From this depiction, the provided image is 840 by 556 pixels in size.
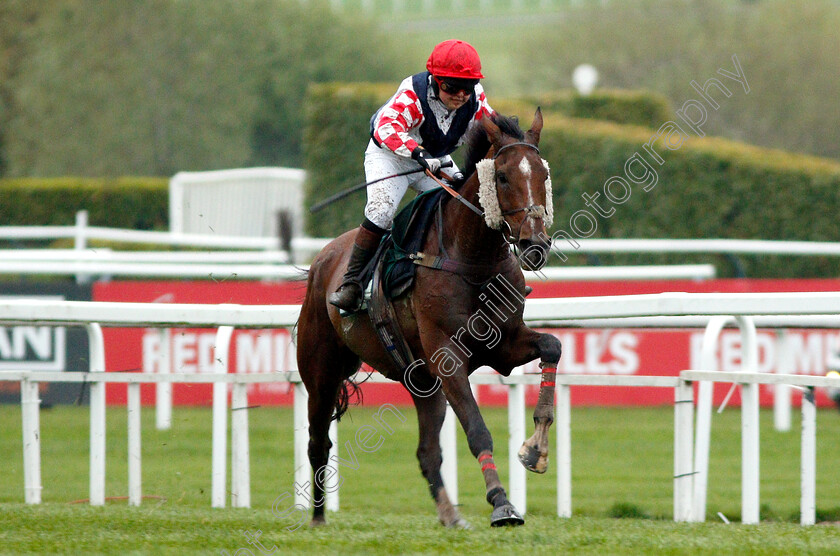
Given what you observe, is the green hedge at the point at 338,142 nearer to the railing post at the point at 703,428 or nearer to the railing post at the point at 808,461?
the railing post at the point at 703,428

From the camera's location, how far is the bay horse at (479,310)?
12.8 ft

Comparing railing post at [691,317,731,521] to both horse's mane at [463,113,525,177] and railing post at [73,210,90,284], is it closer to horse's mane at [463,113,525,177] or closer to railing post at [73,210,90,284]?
horse's mane at [463,113,525,177]

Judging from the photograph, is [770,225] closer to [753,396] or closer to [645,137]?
[645,137]

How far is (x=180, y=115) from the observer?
28969mm

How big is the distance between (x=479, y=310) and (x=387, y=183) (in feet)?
2.69

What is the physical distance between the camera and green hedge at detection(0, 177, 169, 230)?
70.2ft

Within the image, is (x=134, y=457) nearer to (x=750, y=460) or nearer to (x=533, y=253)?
(x=533, y=253)

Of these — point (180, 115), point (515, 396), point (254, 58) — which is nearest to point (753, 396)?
point (515, 396)

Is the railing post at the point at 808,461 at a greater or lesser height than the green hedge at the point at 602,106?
lesser

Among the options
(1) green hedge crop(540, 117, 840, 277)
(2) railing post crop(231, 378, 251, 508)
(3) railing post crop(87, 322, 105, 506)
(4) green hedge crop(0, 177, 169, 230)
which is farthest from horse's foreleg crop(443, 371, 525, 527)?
(4) green hedge crop(0, 177, 169, 230)

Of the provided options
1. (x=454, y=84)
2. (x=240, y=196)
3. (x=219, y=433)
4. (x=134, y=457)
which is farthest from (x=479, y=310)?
(x=240, y=196)

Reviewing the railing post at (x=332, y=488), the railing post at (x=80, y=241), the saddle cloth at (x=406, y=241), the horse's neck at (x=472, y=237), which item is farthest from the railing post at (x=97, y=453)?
the railing post at (x=80, y=241)

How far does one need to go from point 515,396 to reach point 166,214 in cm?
1768

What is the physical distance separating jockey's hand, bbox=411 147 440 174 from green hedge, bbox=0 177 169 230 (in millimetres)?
17608
